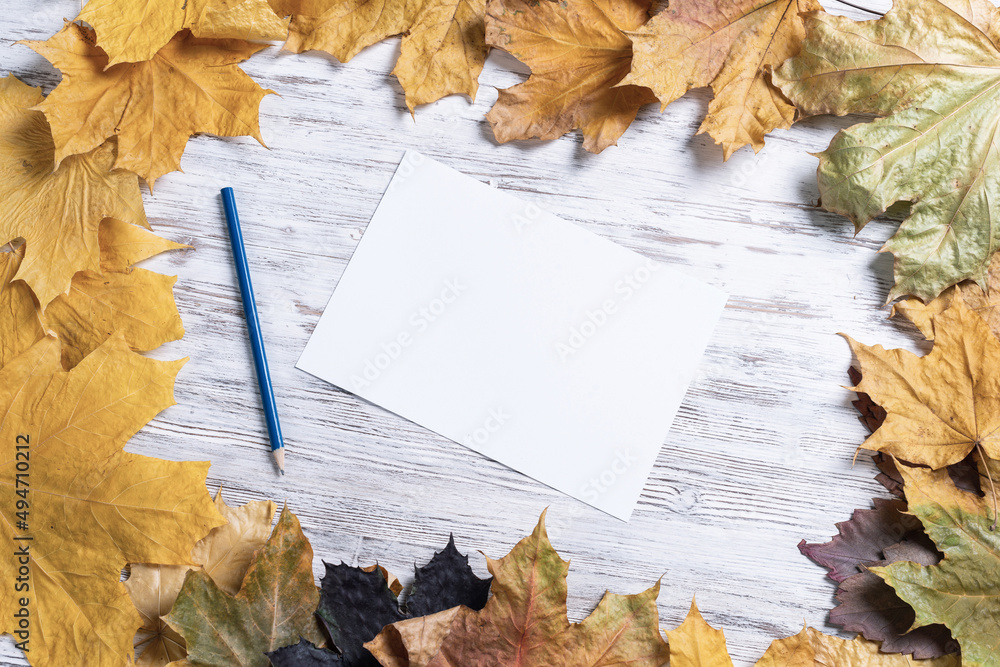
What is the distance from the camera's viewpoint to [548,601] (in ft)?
2.41

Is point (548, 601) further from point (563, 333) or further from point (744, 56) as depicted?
point (744, 56)

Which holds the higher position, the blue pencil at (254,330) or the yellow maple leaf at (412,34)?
the yellow maple leaf at (412,34)

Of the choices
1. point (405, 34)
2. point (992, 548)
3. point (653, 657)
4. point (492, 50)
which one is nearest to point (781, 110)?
point (492, 50)

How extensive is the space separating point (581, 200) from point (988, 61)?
1.82 ft

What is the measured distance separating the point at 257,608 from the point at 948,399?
915 millimetres

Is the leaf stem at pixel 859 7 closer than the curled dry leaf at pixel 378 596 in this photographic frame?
No

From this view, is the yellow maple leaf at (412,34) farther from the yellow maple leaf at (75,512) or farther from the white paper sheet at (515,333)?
the yellow maple leaf at (75,512)

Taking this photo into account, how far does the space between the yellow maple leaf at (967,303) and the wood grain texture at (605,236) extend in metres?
0.04

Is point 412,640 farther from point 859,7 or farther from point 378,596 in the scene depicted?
point 859,7

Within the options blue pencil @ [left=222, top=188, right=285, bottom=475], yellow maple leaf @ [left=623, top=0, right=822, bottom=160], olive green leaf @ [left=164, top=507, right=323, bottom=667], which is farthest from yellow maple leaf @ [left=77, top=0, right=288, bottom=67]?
olive green leaf @ [left=164, top=507, right=323, bottom=667]

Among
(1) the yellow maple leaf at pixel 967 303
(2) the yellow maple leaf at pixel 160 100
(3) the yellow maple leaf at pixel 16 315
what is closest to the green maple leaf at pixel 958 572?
(1) the yellow maple leaf at pixel 967 303

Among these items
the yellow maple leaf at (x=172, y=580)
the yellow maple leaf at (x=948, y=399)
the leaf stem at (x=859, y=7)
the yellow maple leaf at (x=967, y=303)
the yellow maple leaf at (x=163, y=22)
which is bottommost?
the yellow maple leaf at (x=172, y=580)

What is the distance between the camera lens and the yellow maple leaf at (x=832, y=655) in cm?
79

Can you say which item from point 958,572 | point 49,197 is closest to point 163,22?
point 49,197
